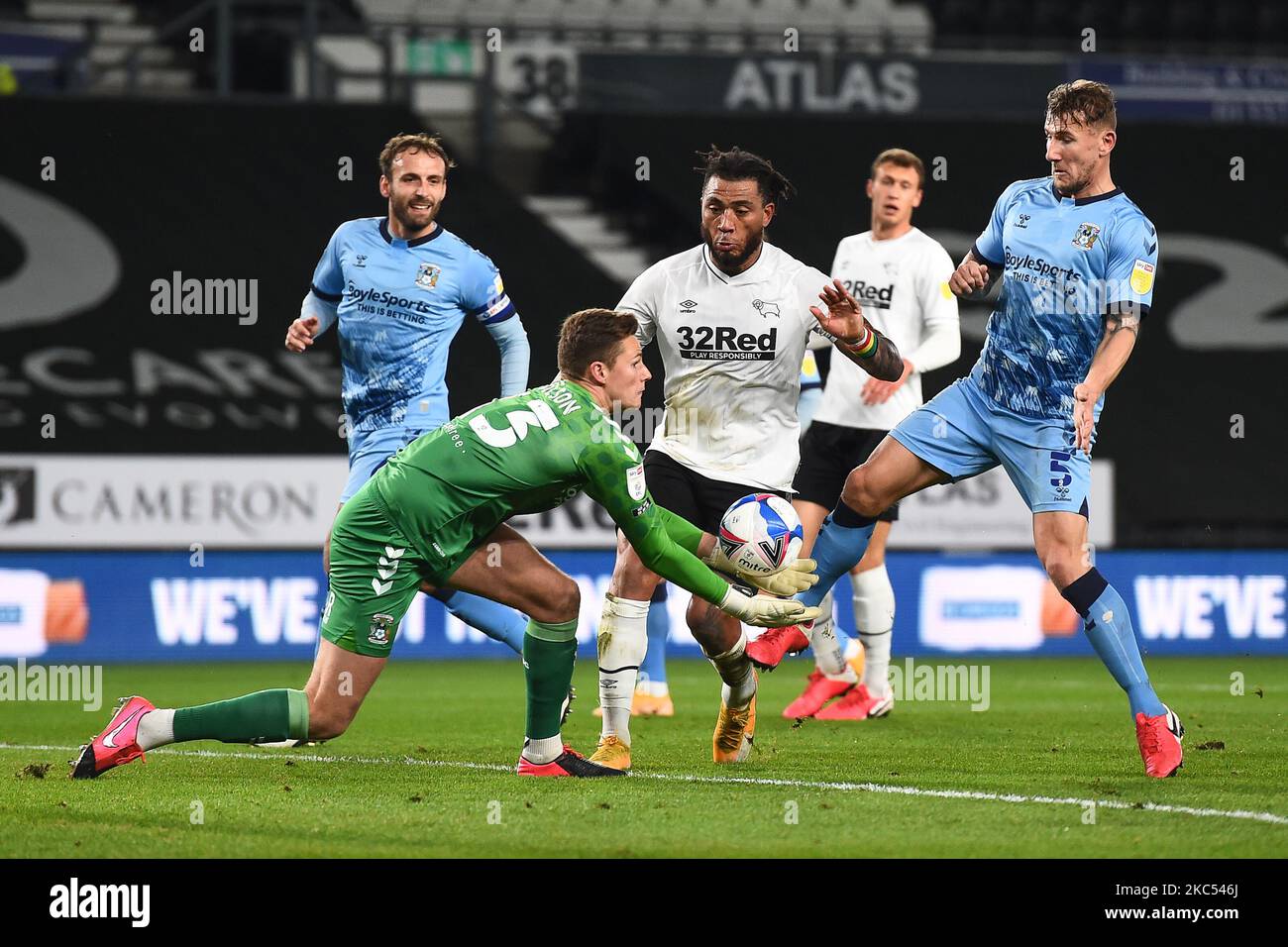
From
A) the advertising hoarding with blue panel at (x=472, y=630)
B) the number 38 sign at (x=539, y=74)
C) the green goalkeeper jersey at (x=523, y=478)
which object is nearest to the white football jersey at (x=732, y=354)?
the green goalkeeper jersey at (x=523, y=478)

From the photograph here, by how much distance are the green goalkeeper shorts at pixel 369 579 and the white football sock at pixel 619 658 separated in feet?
3.08

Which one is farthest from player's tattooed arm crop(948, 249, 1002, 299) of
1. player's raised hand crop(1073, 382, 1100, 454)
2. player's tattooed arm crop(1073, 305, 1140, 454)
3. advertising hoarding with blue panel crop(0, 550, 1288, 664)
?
advertising hoarding with blue panel crop(0, 550, 1288, 664)

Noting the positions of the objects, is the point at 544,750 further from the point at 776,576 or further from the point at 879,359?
the point at 879,359

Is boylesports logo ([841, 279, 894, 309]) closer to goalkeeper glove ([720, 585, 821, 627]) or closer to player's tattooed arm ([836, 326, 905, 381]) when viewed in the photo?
player's tattooed arm ([836, 326, 905, 381])

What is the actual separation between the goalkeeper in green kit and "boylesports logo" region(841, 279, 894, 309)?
3012 millimetres

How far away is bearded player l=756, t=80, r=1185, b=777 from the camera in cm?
641

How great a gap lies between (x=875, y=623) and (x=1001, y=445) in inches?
86.8

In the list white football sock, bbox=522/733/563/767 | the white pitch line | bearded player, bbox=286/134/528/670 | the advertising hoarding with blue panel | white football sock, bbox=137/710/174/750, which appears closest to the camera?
the white pitch line

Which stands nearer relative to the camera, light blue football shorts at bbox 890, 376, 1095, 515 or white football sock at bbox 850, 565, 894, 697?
light blue football shorts at bbox 890, 376, 1095, 515

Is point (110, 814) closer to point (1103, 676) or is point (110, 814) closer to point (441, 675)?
point (441, 675)

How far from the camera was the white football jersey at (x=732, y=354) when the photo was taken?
22.5 ft

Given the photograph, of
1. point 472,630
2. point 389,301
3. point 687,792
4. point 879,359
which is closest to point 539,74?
point 472,630

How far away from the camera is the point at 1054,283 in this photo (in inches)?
259

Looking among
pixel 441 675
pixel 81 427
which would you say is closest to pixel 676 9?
pixel 81 427
